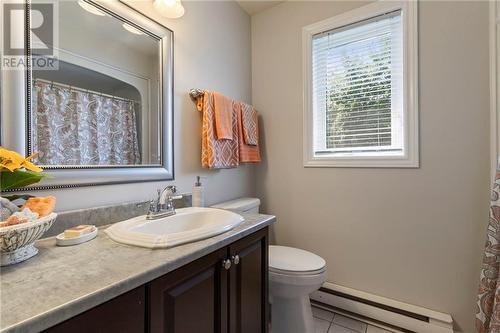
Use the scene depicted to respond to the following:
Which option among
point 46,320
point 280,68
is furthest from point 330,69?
point 46,320

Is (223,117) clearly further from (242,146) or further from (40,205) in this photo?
(40,205)

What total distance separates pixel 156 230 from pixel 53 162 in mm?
462

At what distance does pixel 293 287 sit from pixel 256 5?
6.89 feet

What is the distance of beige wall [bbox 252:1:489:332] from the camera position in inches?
51.8

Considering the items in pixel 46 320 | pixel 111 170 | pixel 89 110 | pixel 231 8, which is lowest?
pixel 46 320

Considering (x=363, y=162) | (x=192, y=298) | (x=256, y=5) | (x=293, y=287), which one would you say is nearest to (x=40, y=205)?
(x=192, y=298)

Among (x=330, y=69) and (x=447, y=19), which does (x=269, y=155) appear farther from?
(x=447, y=19)

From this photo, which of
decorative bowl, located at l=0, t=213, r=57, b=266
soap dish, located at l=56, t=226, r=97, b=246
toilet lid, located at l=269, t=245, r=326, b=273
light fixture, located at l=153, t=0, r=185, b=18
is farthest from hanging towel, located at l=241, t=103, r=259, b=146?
decorative bowl, located at l=0, t=213, r=57, b=266

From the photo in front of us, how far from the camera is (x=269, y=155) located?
2000 mm

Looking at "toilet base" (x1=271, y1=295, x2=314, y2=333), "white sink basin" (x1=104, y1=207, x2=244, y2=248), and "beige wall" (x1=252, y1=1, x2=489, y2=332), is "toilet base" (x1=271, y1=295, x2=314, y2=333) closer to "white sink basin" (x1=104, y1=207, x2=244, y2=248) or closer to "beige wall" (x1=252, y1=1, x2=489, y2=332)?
"beige wall" (x1=252, y1=1, x2=489, y2=332)

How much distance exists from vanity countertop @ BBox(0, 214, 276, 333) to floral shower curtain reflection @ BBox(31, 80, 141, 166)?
0.33 metres

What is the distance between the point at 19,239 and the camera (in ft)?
1.91

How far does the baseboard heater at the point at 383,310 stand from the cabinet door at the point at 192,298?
113 centimetres

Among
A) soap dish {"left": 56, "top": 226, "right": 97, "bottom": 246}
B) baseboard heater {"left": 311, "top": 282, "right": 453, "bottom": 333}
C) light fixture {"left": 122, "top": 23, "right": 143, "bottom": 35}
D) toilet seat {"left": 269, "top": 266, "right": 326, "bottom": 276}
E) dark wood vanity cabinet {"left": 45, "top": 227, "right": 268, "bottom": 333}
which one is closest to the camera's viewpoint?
dark wood vanity cabinet {"left": 45, "top": 227, "right": 268, "bottom": 333}
